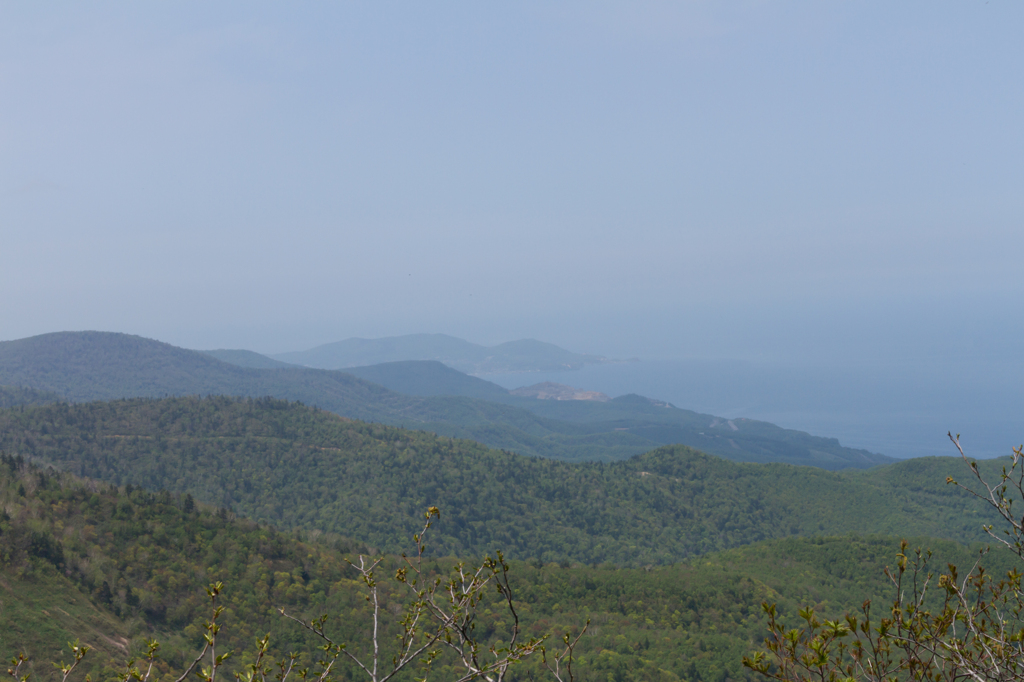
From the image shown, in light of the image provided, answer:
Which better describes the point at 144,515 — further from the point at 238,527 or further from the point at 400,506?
the point at 400,506

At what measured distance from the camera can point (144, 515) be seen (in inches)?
1604

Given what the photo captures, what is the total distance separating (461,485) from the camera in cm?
10094

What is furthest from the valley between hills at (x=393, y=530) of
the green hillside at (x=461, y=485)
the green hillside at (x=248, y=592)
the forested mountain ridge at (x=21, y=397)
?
the forested mountain ridge at (x=21, y=397)

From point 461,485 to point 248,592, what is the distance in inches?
2544

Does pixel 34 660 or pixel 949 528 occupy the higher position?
pixel 34 660

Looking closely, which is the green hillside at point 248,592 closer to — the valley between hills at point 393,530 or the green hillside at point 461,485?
the valley between hills at point 393,530

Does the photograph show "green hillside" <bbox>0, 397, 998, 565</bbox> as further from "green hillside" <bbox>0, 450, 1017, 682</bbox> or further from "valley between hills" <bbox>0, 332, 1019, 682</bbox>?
"green hillside" <bbox>0, 450, 1017, 682</bbox>

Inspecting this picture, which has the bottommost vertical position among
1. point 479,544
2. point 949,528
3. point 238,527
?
point 479,544

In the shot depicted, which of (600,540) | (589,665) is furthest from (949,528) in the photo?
(589,665)

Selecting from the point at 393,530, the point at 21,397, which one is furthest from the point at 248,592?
the point at 21,397

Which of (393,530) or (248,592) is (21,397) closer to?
(393,530)

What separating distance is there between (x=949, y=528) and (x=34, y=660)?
106m

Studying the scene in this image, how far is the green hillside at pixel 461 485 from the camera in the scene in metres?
85.9

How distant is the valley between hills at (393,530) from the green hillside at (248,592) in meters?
0.16
